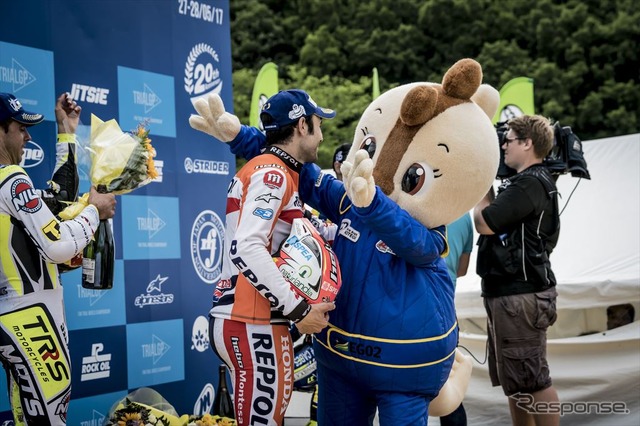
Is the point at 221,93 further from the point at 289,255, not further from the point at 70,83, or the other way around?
the point at 289,255

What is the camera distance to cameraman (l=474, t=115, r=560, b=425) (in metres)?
4.75

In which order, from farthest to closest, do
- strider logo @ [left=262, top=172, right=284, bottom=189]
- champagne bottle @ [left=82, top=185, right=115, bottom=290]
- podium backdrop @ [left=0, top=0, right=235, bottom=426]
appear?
podium backdrop @ [left=0, top=0, right=235, bottom=426] < champagne bottle @ [left=82, top=185, right=115, bottom=290] < strider logo @ [left=262, top=172, right=284, bottom=189]

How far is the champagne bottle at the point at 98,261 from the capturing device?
3867mm

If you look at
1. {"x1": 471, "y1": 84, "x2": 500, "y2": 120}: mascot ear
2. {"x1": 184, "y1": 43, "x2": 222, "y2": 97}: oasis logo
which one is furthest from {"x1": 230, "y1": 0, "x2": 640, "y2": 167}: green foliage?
{"x1": 471, "y1": 84, "x2": 500, "y2": 120}: mascot ear

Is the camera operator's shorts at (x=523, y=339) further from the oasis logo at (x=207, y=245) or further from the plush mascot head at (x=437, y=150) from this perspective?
the oasis logo at (x=207, y=245)

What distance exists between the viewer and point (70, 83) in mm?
4727

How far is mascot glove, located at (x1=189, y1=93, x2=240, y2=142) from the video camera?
6.78 feet

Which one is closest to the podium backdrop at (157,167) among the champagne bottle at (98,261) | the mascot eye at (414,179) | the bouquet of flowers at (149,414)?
the bouquet of flowers at (149,414)

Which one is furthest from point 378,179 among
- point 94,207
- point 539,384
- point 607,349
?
point 607,349

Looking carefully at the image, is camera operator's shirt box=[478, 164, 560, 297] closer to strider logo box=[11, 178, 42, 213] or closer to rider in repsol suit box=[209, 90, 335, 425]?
rider in repsol suit box=[209, 90, 335, 425]

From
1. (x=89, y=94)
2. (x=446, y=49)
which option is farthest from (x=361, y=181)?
(x=446, y=49)

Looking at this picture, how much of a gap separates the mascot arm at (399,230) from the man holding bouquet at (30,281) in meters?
1.33

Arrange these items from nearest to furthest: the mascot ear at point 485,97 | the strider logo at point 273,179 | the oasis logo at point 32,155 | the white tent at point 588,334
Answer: the strider logo at point 273,179 → the mascot ear at point 485,97 → the oasis logo at point 32,155 → the white tent at point 588,334

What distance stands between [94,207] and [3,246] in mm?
427
